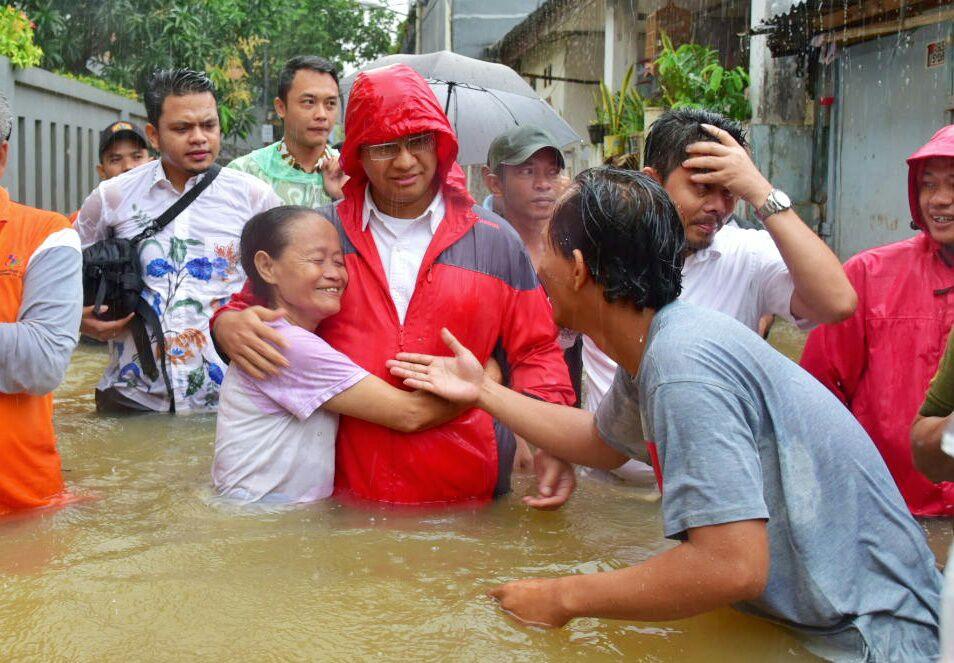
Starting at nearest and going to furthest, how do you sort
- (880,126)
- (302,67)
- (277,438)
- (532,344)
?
(277,438)
(532,344)
(302,67)
(880,126)

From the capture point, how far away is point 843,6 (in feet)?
30.2

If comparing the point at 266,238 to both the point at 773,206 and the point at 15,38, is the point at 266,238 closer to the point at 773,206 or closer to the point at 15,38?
the point at 773,206

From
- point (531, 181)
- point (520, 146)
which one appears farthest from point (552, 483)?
point (520, 146)

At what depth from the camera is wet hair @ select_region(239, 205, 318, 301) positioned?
3826 millimetres

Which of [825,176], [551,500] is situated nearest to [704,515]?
[551,500]

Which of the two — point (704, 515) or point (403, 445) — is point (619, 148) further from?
point (704, 515)

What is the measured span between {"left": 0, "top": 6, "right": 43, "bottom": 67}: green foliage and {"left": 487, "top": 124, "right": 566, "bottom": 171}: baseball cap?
5212 millimetres

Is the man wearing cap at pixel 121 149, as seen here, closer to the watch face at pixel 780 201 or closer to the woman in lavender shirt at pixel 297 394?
the woman in lavender shirt at pixel 297 394

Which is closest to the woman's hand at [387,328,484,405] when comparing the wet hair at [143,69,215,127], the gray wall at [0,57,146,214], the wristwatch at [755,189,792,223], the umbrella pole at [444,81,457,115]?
the wristwatch at [755,189,792,223]

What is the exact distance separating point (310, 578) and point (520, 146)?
2993mm

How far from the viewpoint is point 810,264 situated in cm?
328

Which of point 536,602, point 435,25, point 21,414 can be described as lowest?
point 536,602

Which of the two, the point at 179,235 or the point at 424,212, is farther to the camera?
the point at 179,235

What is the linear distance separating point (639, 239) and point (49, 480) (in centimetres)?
247
